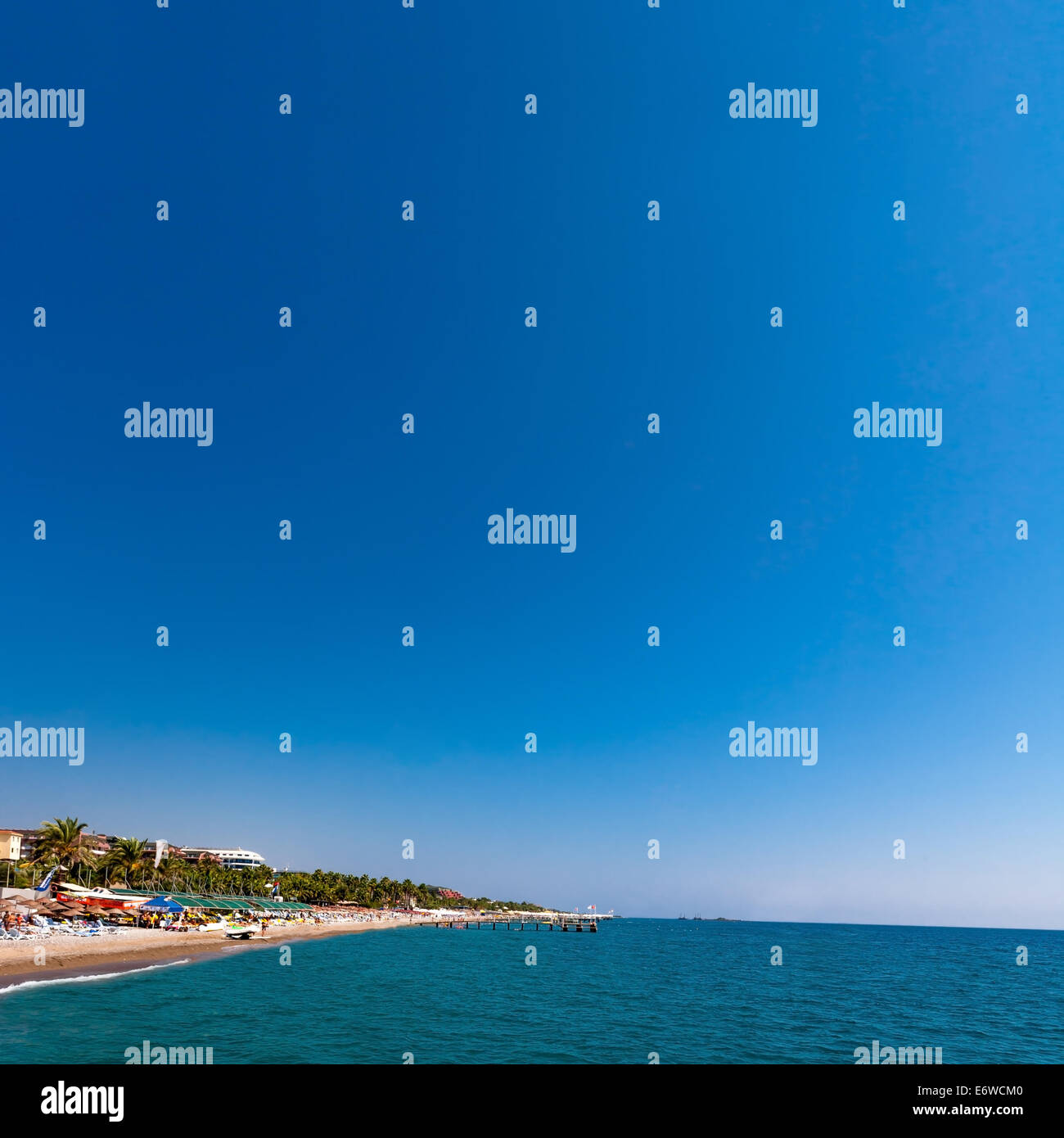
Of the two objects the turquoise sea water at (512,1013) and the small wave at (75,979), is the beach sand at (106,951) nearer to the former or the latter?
the small wave at (75,979)

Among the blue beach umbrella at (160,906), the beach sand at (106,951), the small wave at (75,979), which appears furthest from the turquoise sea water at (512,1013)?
the blue beach umbrella at (160,906)

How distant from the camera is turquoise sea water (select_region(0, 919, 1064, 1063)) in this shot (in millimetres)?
30078

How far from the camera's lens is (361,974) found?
56.8 meters

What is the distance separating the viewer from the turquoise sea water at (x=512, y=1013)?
3008cm

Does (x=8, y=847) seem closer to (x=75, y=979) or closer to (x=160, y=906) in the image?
(x=160, y=906)

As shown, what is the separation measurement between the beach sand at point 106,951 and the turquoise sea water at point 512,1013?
2.77 meters

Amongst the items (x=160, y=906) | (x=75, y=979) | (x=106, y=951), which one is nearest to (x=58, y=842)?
(x=160, y=906)

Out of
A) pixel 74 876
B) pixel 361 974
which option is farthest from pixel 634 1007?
pixel 74 876

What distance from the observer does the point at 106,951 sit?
53.2m

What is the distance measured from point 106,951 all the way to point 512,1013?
3364cm

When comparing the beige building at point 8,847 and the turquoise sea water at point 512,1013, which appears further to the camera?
the beige building at point 8,847

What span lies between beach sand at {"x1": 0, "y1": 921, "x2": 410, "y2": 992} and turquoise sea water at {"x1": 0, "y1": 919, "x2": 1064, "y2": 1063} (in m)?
2.77

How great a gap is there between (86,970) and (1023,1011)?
68042 mm
